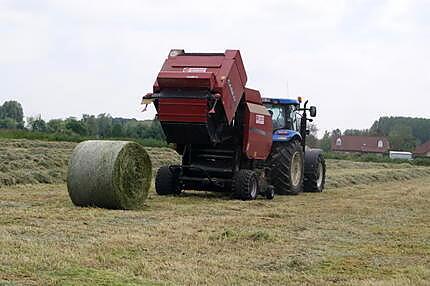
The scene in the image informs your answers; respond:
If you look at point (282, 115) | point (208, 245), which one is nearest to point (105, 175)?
point (208, 245)

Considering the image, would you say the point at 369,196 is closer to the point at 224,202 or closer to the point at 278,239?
the point at 224,202

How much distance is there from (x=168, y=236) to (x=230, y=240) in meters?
0.71

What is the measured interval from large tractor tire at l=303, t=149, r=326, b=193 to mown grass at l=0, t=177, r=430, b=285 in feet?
18.1

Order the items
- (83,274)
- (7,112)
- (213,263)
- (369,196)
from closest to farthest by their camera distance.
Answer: (83,274) < (213,263) < (369,196) < (7,112)

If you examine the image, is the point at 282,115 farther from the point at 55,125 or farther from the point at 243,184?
the point at 55,125

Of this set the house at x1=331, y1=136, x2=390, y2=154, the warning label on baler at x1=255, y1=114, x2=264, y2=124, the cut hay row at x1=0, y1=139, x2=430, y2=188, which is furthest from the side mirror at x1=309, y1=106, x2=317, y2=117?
the house at x1=331, y1=136, x2=390, y2=154

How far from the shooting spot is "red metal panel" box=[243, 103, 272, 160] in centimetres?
1390

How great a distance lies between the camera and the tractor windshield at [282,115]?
16828 mm

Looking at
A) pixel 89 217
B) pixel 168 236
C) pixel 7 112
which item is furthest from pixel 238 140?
pixel 7 112

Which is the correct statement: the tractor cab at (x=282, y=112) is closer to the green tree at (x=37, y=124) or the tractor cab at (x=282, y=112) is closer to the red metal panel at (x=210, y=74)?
the red metal panel at (x=210, y=74)

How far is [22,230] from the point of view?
7.81m

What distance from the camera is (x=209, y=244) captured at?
761 centimetres

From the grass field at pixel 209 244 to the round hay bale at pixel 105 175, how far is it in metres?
0.32

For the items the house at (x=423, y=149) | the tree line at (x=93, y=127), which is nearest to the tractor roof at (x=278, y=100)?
the tree line at (x=93, y=127)
